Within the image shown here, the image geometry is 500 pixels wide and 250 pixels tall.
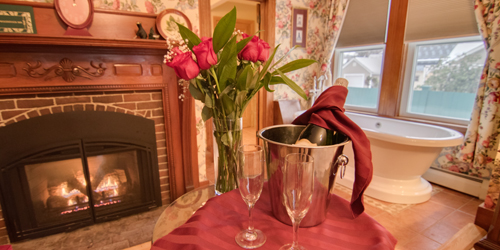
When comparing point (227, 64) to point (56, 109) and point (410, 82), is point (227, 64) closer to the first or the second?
point (56, 109)

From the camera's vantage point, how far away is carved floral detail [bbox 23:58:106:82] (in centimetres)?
147

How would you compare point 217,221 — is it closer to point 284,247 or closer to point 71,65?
point 284,247

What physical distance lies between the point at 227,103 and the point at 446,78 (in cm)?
Result: 268

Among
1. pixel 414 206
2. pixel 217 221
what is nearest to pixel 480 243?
pixel 414 206

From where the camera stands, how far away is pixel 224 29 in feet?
2.32

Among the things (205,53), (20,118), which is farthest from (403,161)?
(20,118)

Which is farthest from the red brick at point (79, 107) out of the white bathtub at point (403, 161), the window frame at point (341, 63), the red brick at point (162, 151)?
the window frame at point (341, 63)

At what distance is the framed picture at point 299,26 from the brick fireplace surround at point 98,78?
188cm

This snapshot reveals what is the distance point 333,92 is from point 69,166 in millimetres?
1925

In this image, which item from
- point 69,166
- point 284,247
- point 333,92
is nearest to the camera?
point 284,247

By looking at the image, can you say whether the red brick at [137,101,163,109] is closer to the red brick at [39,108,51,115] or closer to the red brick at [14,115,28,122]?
the red brick at [39,108,51,115]

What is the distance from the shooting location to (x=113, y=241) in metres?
1.63

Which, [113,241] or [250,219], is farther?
[113,241]

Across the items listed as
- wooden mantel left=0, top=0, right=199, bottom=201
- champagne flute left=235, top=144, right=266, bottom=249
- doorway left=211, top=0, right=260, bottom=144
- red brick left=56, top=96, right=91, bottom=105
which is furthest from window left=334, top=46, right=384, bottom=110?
red brick left=56, top=96, right=91, bottom=105
